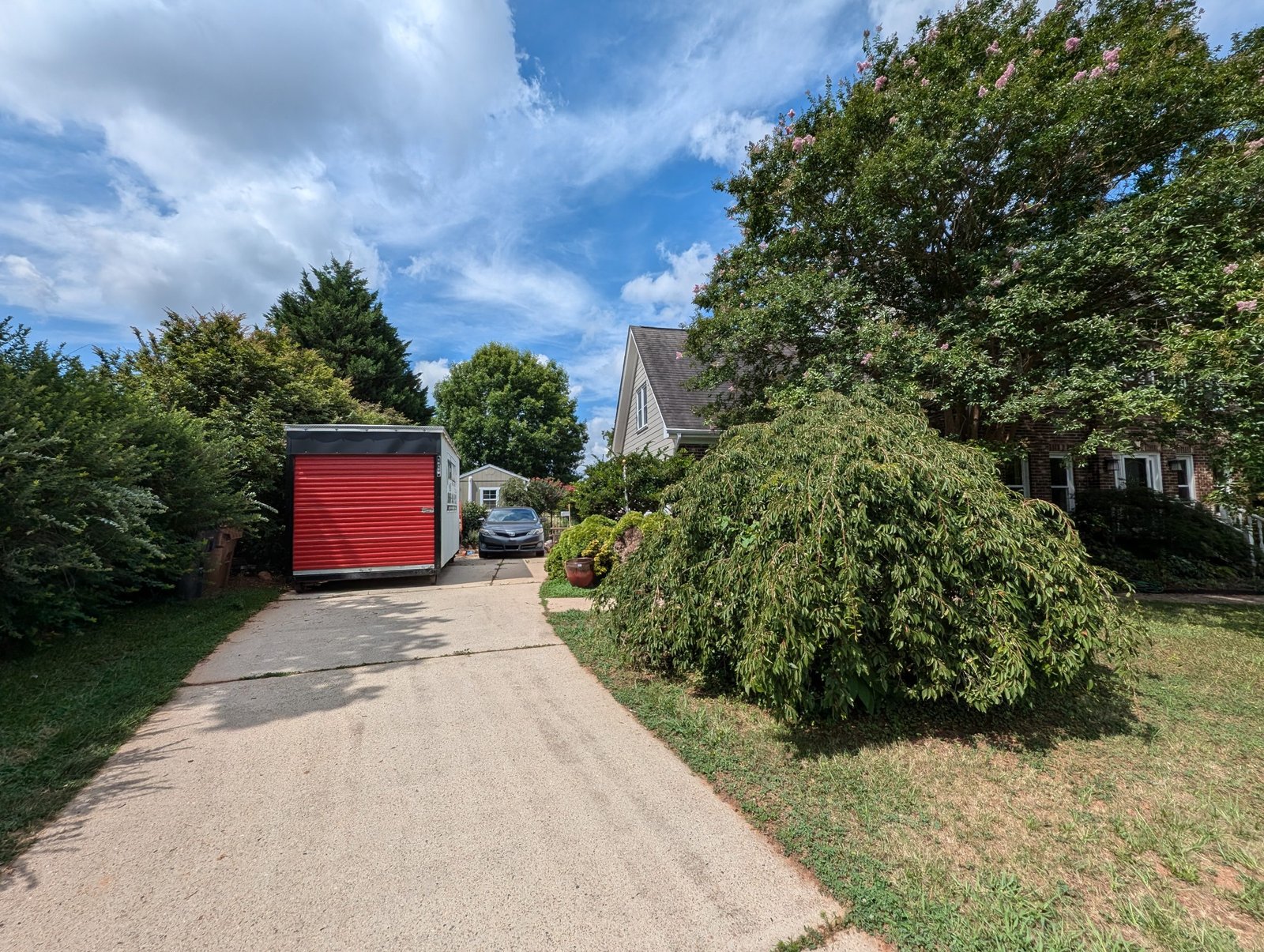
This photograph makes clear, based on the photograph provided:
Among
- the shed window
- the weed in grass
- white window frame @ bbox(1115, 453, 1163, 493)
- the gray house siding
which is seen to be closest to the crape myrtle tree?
the shed window

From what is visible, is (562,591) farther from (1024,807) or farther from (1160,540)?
(1160,540)

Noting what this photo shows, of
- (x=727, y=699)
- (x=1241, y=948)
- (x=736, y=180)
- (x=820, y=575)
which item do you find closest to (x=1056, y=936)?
(x=1241, y=948)

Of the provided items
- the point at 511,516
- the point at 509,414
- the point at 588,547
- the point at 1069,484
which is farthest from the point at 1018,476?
the point at 509,414

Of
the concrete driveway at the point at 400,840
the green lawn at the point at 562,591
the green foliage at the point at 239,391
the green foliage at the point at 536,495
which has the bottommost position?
the concrete driveway at the point at 400,840

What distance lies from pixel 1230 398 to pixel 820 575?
5.84 metres

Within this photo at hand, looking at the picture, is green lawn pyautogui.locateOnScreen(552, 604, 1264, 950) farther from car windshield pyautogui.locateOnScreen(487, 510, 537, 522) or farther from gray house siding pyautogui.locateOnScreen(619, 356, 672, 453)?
car windshield pyautogui.locateOnScreen(487, 510, 537, 522)

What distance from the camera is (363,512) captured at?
9.01m

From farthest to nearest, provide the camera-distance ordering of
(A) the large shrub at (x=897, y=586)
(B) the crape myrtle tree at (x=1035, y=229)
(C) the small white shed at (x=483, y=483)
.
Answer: (C) the small white shed at (x=483, y=483) → (B) the crape myrtle tree at (x=1035, y=229) → (A) the large shrub at (x=897, y=586)

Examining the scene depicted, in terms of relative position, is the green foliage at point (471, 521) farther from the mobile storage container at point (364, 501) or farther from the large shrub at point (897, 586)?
the large shrub at point (897, 586)

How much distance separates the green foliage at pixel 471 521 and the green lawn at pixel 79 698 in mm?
11841

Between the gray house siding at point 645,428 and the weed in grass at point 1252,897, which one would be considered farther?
the gray house siding at point 645,428

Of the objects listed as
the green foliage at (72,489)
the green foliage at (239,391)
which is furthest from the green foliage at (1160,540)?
the green foliage at (239,391)

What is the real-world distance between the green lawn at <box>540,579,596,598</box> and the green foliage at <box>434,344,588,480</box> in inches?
1026

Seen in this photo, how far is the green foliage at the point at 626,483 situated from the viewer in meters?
10.8
